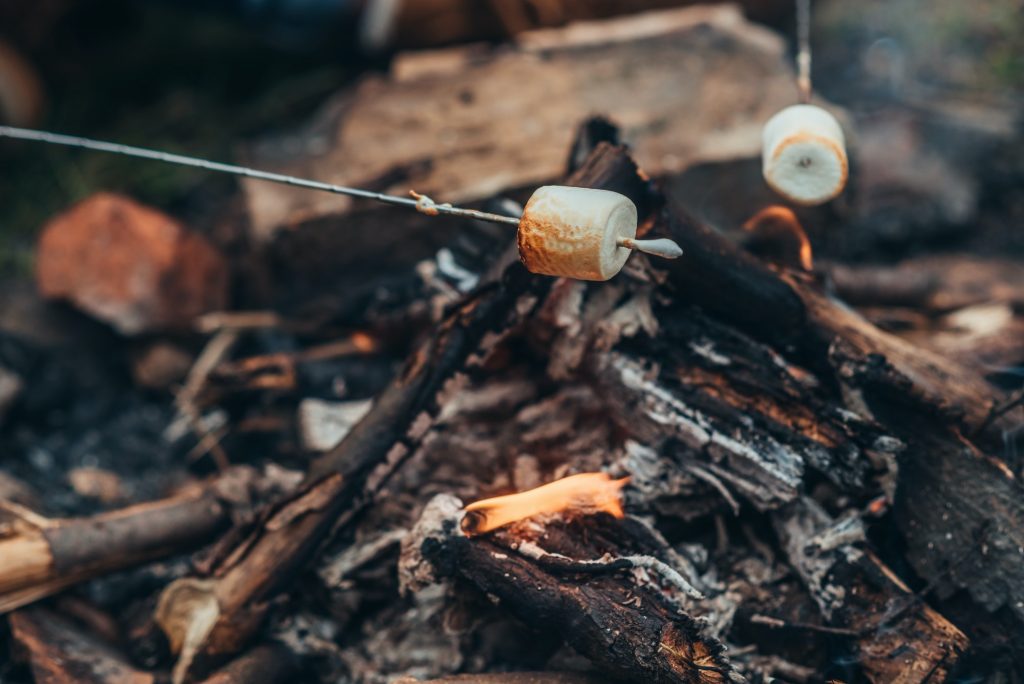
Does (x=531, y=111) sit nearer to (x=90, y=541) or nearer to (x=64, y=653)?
(x=90, y=541)

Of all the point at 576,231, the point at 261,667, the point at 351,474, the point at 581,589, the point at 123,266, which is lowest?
the point at 261,667

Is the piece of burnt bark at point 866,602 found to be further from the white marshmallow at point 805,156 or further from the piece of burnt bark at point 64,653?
the piece of burnt bark at point 64,653

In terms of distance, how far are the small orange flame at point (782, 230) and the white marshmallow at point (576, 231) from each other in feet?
3.67

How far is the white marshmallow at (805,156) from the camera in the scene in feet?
6.99

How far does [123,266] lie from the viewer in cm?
334

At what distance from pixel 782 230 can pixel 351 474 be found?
5.73 feet

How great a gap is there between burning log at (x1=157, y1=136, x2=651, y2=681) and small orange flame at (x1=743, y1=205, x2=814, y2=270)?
699 mm

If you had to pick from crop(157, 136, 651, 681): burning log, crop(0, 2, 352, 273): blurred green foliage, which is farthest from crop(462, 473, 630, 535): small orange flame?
crop(0, 2, 352, 273): blurred green foliage

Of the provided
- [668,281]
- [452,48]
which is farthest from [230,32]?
[668,281]

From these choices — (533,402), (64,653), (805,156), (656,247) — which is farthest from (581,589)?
(64,653)

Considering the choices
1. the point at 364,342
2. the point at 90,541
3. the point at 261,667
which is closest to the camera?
the point at 261,667

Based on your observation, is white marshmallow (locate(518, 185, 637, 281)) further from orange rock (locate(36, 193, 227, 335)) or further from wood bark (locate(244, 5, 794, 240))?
orange rock (locate(36, 193, 227, 335))

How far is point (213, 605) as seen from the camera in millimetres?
2373

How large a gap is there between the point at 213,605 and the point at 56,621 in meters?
0.56
